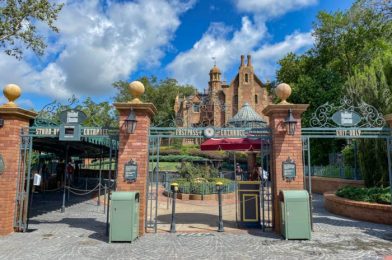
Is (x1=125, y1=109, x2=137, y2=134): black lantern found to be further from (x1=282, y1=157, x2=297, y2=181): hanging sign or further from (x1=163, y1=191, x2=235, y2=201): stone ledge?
(x1=163, y1=191, x2=235, y2=201): stone ledge

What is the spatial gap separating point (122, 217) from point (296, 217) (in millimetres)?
3980

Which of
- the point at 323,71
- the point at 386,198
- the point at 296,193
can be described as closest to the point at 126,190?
the point at 296,193

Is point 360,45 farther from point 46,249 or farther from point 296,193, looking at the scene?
point 46,249

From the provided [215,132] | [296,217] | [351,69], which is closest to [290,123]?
[215,132]

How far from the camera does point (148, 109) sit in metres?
7.84

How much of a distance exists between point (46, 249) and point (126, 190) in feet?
6.94

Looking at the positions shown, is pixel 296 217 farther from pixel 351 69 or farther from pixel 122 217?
pixel 351 69

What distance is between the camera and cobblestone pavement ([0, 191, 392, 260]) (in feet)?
19.5

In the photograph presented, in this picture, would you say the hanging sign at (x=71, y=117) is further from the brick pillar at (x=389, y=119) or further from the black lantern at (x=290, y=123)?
the brick pillar at (x=389, y=119)

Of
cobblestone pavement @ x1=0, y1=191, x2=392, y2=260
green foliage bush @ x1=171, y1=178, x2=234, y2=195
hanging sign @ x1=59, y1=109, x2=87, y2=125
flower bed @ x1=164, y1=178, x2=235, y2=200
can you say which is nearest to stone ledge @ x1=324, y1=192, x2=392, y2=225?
cobblestone pavement @ x1=0, y1=191, x2=392, y2=260

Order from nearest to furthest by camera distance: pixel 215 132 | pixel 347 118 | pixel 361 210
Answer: pixel 215 132 → pixel 347 118 → pixel 361 210

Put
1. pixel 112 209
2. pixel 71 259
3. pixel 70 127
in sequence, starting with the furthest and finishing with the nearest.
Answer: pixel 70 127, pixel 112 209, pixel 71 259

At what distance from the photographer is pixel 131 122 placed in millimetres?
7688

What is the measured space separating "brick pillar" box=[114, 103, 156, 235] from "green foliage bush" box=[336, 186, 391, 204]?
23.2 feet
